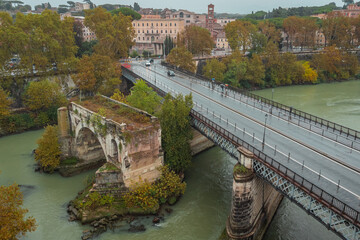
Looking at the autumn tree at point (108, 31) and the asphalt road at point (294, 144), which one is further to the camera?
the autumn tree at point (108, 31)

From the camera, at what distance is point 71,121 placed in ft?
124

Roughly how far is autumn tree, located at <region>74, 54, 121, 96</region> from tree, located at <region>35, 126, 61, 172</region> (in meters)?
16.9

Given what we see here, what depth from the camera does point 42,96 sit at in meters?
49.8

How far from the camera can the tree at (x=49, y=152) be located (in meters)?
36.1

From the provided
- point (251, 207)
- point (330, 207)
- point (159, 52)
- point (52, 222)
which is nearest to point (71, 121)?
point (52, 222)

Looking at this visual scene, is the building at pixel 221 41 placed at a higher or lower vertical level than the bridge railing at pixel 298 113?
higher

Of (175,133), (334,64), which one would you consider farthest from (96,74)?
(334,64)

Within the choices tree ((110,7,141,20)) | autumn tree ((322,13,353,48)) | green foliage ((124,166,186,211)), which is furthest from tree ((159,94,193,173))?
tree ((110,7,141,20))

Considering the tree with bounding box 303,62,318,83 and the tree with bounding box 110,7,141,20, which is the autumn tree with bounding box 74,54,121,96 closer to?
the tree with bounding box 303,62,318,83

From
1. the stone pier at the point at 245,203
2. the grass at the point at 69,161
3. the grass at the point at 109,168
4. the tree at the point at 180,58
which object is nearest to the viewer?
the stone pier at the point at 245,203

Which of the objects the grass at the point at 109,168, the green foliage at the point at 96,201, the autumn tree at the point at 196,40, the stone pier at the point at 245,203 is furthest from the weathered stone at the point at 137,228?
the autumn tree at the point at 196,40

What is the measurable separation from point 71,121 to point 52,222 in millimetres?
13537

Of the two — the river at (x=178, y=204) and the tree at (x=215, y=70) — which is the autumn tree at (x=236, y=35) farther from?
the river at (x=178, y=204)

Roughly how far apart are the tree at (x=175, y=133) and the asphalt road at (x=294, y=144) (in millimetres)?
3340
